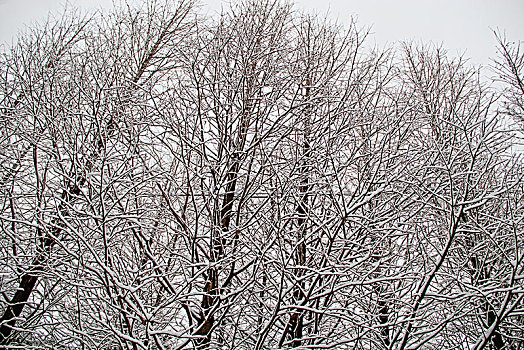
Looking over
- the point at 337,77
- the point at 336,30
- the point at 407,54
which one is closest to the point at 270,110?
the point at 337,77

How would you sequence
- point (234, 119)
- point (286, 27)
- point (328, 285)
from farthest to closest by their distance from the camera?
point (286, 27) → point (234, 119) → point (328, 285)

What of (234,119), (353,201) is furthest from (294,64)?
(353,201)

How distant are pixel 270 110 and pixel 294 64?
0.99m

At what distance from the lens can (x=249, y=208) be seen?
3670mm

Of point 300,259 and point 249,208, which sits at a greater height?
point 249,208

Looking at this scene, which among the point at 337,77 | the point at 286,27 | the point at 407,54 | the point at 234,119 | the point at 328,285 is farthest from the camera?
the point at 407,54

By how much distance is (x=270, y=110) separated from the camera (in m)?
3.74

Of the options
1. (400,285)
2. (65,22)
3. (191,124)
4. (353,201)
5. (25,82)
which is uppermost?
(65,22)

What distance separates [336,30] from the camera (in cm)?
546

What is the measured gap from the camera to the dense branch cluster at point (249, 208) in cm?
263

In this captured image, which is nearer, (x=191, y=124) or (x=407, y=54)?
(x=191, y=124)

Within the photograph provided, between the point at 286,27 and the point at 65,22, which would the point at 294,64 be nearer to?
the point at 286,27

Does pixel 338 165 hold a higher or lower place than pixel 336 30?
lower

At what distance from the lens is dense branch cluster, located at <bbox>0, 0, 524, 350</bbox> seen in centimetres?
263
